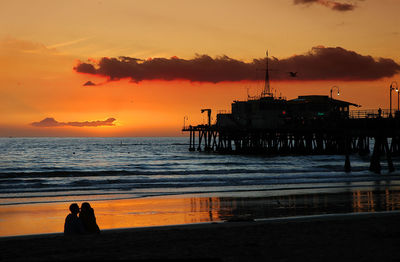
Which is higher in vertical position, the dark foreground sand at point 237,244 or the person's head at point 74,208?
the person's head at point 74,208

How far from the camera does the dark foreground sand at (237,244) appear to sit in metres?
8.34

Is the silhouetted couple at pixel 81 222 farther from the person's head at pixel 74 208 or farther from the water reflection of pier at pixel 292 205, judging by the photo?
the water reflection of pier at pixel 292 205

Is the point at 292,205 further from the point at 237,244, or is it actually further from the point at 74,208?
the point at 74,208

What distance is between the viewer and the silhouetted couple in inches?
443

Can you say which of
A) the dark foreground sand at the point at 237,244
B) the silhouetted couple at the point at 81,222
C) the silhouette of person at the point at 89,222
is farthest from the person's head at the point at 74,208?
the dark foreground sand at the point at 237,244

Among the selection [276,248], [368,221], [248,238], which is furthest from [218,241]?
[368,221]

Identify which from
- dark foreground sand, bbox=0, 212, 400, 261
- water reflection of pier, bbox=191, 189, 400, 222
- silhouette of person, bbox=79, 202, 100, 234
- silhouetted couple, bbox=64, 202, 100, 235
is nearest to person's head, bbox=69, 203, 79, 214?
silhouetted couple, bbox=64, 202, 100, 235

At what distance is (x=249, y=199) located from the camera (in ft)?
69.4

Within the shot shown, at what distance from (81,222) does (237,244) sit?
413cm

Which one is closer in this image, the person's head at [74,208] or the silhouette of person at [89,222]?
the person's head at [74,208]

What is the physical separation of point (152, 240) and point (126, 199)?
1233 centimetres

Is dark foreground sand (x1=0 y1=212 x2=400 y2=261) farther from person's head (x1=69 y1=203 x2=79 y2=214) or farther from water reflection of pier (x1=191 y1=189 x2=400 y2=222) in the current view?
water reflection of pier (x1=191 y1=189 x2=400 y2=222)

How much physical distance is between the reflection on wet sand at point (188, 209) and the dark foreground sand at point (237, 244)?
3801 mm

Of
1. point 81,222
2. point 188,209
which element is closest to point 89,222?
point 81,222
